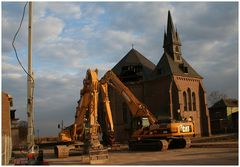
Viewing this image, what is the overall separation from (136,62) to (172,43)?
7.24 m

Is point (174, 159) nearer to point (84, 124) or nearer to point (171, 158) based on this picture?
point (171, 158)

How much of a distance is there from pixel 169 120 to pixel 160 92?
23.8 metres

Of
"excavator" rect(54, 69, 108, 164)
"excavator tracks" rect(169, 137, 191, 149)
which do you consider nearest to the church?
"excavator tracks" rect(169, 137, 191, 149)

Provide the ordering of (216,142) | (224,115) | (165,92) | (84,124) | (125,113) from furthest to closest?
1. (224,115)
2. (125,113)
3. (165,92)
4. (216,142)
5. (84,124)

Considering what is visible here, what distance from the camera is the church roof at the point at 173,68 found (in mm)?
50688

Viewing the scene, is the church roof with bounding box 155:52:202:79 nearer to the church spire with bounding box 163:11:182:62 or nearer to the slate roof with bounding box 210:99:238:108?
the church spire with bounding box 163:11:182:62

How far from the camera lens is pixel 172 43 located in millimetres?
57688

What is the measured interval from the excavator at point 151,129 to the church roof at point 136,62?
966 inches

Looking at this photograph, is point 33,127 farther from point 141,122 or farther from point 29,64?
point 141,122

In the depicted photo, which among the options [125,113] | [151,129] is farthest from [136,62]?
[151,129]

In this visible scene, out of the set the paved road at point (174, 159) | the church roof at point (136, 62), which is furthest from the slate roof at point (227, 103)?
the paved road at point (174, 159)

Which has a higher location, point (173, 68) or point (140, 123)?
point (173, 68)

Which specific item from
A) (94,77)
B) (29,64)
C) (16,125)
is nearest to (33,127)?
(29,64)

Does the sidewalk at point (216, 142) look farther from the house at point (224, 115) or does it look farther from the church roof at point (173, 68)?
the house at point (224, 115)
